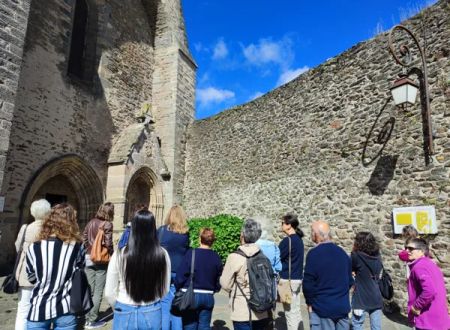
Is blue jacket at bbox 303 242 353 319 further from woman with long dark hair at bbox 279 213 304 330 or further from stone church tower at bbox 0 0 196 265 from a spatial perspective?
stone church tower at bbox 0 0 196 265

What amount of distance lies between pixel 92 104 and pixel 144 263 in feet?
29.6

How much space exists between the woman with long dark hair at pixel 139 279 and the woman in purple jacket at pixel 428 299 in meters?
2.17

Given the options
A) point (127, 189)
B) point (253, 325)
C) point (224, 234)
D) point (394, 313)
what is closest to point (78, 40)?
point (127, 189)

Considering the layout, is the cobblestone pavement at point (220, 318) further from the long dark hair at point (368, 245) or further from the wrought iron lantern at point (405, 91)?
the wrought iron lantern at point (405, 91)

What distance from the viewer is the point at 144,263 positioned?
242cm

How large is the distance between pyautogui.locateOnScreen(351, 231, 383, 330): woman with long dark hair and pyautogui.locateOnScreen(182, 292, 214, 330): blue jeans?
1629 millimetres

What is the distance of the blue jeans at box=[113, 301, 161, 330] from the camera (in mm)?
2312

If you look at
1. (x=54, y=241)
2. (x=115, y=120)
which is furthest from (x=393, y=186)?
(x=115, y=120)

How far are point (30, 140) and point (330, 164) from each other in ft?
24.6

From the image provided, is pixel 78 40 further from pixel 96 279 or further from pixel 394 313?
pixel 394 313

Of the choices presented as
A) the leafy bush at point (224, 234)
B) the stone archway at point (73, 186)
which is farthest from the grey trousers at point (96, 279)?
the stone archway at point (73, 186)

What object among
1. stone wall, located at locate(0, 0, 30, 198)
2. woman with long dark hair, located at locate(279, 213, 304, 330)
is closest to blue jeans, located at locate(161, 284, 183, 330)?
woman with long dark hair, located at locate(279, 213, 304, 330)

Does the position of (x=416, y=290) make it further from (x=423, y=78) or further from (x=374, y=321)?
(x=423, y=78)

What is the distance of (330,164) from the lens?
Result: 7562 mm
